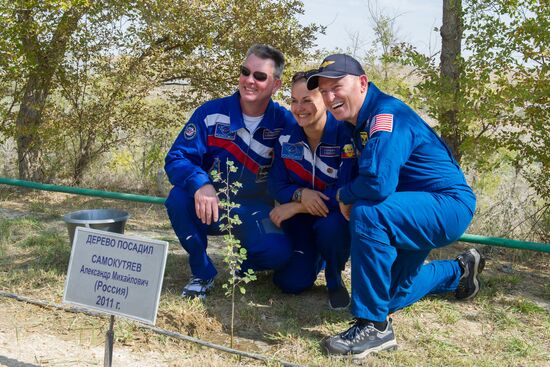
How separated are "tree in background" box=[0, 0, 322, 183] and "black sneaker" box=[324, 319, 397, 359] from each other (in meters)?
4.02

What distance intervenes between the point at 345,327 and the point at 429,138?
1.12 metres

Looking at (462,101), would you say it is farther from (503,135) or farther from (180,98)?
(180,98)

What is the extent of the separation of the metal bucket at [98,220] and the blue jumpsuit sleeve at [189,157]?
0.61 meters

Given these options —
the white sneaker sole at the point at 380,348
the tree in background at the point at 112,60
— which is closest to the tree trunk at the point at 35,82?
the tree in background at the point at 112,60

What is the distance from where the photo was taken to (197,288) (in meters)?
4.07

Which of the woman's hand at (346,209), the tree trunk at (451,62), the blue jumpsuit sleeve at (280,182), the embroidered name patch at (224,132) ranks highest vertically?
the tree trunk at (451,62)

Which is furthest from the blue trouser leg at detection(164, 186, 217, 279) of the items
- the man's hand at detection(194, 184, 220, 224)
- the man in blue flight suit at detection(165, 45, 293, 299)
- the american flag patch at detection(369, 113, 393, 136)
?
the american flag patch at detection(369, 113, 393, 136)

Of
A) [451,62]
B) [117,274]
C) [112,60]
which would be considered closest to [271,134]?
[117,274]

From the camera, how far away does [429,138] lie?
3490 mm

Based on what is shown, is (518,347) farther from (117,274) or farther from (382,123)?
(117,274)

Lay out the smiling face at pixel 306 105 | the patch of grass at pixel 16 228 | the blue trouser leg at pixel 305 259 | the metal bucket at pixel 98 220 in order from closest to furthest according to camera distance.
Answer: the smiling face at pixel 306 105 → the blue trouser leg at pixel 305 259 → the metal bucket at pixel 98 220 → the patch of grass at pixel 16 228

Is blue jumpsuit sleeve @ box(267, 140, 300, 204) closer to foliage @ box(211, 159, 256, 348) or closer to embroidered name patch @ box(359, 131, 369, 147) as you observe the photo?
foliage @ box(211, 159, 256, 348)

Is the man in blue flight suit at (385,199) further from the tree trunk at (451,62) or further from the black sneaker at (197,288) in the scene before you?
the tree trunk at (451,62)

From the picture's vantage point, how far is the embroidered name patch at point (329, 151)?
12.7 ft
